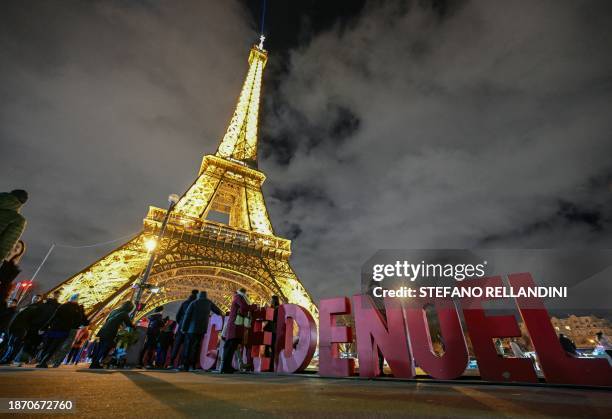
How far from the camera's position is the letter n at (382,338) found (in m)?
5.31

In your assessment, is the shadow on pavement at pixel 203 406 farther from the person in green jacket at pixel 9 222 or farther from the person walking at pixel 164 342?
the person walking at pixel 164 342

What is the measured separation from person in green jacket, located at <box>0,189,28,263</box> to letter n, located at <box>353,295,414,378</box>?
222 inches

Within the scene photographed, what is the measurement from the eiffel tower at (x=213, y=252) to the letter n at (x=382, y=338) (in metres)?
10.1

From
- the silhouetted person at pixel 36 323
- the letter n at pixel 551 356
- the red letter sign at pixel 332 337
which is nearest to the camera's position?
the letter n at pixel 551 356

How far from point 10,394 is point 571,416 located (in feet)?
13.4

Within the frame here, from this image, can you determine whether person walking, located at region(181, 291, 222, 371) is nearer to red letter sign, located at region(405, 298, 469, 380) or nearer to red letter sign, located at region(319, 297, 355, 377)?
red letter sign, located at region(319, 297, 355, 377)

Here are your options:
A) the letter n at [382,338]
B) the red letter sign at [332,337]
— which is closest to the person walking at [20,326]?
the red letter sign at [332,337]

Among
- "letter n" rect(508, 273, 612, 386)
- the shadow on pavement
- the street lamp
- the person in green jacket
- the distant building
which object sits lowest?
the shadow on pavement

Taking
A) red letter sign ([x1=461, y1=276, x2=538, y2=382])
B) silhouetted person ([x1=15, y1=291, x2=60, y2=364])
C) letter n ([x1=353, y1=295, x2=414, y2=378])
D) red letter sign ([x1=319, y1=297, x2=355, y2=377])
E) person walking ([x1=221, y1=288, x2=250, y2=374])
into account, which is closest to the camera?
red letter sign ([x1=461, y1=276, x2=538, y2=382])

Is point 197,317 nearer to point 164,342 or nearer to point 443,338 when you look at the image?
point 164,342

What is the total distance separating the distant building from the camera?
58.5m

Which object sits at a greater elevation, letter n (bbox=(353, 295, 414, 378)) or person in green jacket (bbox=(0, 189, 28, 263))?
person in green jacket (bbox=(0, 189, 28, 263))

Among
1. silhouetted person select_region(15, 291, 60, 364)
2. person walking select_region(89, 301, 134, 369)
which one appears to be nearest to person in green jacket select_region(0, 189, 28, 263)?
person walking select_region(89, 301, 134, 369)

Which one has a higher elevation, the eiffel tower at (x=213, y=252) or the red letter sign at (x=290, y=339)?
the eiffel tower at (x=213, y=252)
